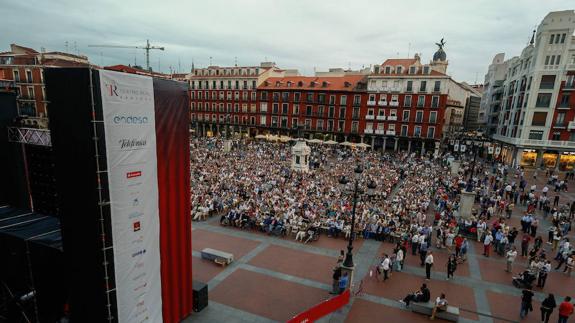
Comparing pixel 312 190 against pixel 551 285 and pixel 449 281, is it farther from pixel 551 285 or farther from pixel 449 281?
pixel 551 285

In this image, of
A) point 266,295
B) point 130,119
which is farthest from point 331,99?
point 130,119

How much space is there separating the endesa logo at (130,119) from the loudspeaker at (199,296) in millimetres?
6154

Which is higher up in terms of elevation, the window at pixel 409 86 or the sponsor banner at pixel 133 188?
the window at pixel 409 86

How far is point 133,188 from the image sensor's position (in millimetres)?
7586

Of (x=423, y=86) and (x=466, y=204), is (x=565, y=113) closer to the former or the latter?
(x=423, y=86)

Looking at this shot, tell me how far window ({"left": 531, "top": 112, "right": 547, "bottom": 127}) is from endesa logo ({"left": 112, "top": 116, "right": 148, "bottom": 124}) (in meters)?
50.6

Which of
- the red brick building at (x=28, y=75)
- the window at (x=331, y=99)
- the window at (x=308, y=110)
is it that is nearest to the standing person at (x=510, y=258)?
the window at (x=331, y=99)

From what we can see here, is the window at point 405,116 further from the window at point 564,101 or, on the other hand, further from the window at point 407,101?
the window at point 564,101

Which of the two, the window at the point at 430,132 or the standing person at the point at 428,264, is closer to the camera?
the standing person at the point at 428,264

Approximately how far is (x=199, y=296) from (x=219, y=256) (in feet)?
11.3

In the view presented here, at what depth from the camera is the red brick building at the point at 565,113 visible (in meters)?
38.8

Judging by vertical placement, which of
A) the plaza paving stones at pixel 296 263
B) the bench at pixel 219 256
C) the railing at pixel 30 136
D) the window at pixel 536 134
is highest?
the railing at pixel 30 136

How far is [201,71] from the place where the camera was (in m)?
69.2

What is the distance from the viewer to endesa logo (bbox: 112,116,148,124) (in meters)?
7.08
